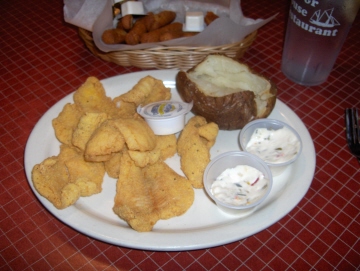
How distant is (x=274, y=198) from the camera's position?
3.85ft

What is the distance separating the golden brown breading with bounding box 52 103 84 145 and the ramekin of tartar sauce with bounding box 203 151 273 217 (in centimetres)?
53

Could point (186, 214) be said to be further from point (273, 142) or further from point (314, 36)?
point (314, 36)

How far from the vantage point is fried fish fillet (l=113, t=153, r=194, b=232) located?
106 cm

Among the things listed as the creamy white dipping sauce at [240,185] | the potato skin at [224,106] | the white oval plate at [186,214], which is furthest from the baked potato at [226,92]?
the creamy white dipping sauce at [240,185]

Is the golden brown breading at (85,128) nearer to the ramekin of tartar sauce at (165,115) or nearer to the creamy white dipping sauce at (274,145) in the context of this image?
the ramekin of tartar sauce at (165,115)

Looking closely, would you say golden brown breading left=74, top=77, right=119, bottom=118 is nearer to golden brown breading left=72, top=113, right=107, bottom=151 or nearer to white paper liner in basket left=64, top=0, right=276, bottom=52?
golden brown breading left=72, top=113, right=107, bottom=151

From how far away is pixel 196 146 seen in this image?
4.04 feet

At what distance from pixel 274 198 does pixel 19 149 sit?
3.22 ft

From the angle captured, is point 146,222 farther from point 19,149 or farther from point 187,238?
point 19,149

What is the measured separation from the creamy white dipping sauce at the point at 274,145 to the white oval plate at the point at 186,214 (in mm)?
62

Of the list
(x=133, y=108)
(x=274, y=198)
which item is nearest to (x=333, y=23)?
(x=274, y=198)

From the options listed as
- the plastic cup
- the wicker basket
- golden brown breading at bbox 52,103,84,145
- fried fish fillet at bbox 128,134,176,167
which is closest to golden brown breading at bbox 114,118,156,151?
fried fish fillet at bbox 128,134,176,167

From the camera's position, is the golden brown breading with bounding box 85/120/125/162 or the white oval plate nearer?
the white oval plate

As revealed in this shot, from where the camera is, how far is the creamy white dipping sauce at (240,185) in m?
1.09
